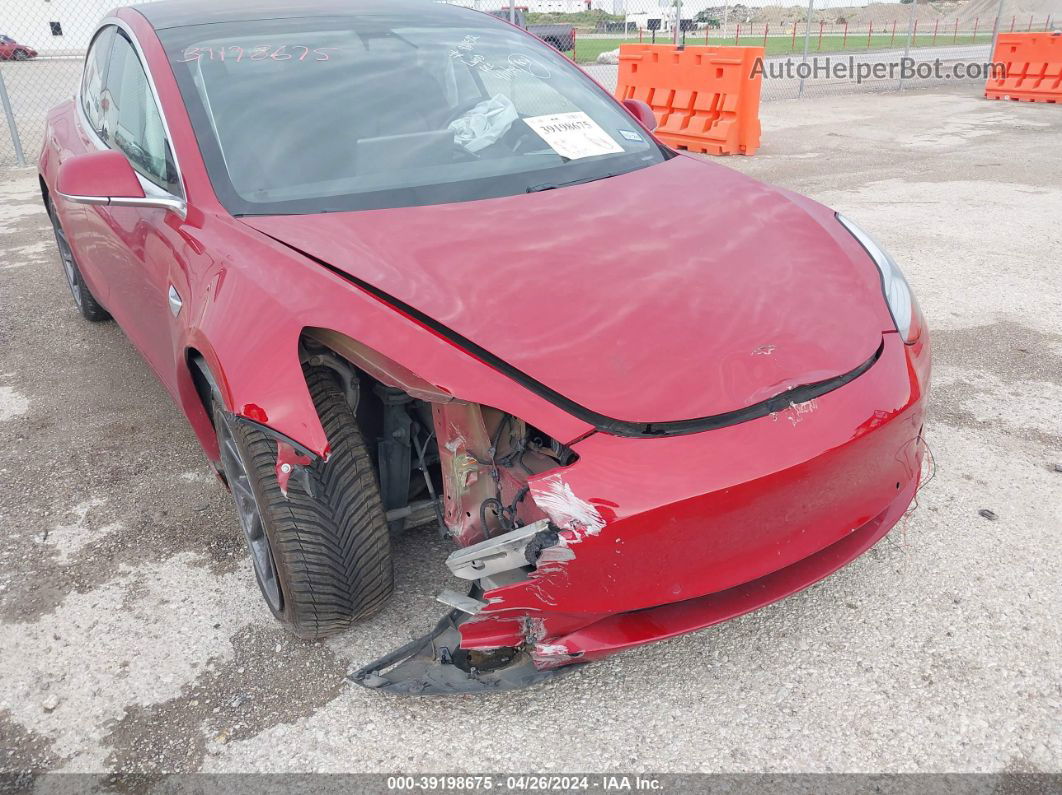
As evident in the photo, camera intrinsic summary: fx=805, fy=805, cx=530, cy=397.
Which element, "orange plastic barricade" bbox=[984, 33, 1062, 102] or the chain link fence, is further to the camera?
the chain link fence

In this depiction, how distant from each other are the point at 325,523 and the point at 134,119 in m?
1.71

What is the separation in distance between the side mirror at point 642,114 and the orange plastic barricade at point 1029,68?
40.4 ft

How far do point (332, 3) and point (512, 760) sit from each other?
2.66 m

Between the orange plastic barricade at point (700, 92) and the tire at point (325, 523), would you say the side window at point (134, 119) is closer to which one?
the tire at point (325, 523)

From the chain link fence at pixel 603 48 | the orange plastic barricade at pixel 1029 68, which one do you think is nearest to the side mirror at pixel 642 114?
the chain link fence at pixel 603 48

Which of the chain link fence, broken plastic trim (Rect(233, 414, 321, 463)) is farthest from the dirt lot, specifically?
the chain link fence

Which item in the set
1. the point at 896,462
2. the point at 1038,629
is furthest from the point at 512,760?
the point at 1038,629

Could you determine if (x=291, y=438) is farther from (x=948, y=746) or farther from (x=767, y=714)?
(x=948, y=746)

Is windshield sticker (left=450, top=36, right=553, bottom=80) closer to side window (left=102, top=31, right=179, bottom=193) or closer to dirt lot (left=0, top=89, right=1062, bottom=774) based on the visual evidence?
side window (left=102, top=31, right=179, bottom=193)

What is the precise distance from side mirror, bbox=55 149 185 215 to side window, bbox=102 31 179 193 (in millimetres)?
72

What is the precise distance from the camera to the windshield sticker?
9.55ft

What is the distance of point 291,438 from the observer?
1697mm

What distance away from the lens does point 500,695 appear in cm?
200

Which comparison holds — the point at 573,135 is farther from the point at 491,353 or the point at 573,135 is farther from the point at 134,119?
the point at 134,119
